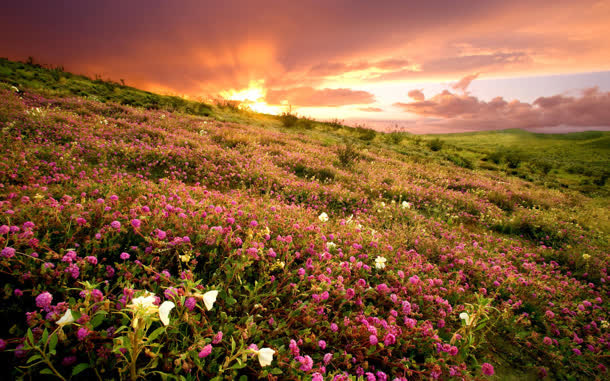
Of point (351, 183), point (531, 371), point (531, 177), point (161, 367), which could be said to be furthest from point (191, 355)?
point (531, 177)

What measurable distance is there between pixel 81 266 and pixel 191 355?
3.98 feet

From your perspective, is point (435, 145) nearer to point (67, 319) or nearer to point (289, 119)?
point (289, 119)

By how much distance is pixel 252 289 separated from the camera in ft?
8.21

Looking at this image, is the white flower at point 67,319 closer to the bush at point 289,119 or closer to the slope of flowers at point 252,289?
the slope of flowers at point 252,289

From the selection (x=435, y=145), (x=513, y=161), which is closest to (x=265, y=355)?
(x=513, y=161)

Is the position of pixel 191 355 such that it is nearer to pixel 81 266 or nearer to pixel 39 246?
pixel 81 266

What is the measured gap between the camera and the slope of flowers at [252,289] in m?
1.64

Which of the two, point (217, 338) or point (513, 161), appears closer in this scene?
point (217, 338)

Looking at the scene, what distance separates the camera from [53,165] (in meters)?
4.84

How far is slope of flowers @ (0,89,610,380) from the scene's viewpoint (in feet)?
5.37

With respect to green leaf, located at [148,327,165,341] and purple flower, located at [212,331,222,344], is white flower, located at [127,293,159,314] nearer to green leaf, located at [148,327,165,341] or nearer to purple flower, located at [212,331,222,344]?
green leaf, located at [148,327,165,341]

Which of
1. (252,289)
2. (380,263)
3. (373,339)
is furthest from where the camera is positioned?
(380,263)

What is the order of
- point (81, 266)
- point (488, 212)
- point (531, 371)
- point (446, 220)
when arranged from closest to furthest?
point (81, 266), point (531, 371), point (446, 220), point (488, 212)

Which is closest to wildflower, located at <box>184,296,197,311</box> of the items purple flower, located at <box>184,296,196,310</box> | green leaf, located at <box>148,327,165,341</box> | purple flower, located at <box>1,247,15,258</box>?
purple flower, located at <box>184,296,196,310</box>
